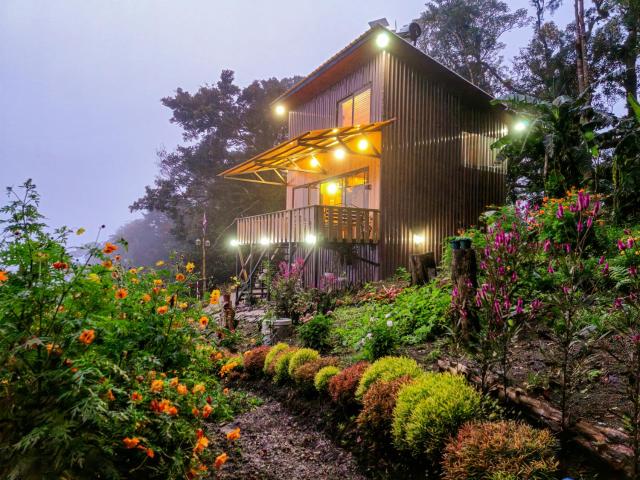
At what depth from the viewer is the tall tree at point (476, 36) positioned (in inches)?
993

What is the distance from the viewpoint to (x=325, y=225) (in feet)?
36.6

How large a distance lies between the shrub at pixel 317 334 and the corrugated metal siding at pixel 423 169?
18.7 ft

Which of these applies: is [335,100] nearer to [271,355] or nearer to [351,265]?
[351,265]

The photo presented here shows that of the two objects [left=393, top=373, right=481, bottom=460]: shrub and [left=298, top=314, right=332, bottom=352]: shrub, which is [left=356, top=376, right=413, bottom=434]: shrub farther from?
[left=298, top=314, right=332, bottom=352]: shrub

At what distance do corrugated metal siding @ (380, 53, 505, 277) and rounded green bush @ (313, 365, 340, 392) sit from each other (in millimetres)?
7374

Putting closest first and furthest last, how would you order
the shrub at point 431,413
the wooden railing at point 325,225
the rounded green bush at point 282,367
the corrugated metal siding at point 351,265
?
the shrub at point 431,413 < the rounded green bush at point 282,367 < the wooden railing at point 325,225 < the corrugated metal siding at point 351,265

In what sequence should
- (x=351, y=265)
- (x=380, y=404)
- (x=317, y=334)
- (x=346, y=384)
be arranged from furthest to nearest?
(x=351, y=265) < (x=317, y=334) < (x=346, y=384) < (x=380, y=404)

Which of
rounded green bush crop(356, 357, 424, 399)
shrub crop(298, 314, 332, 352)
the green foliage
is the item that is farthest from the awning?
the green foliage

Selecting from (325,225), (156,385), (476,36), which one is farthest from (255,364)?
(476,36)

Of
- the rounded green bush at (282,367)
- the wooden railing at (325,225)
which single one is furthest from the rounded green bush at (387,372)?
the wooden railing at (325,225)

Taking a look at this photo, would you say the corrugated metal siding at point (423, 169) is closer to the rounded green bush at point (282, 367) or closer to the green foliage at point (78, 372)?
the rounded green bush at point (282, 367)

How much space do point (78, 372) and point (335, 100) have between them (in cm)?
1427

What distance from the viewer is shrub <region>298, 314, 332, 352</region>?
669cm

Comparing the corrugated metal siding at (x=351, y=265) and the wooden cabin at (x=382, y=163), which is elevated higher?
the wooden cabin at (x=382, y=163)
